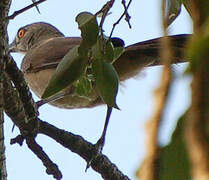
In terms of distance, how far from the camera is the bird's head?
8.30 meters

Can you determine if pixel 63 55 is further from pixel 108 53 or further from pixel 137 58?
pixel 108 53

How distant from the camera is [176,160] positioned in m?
0.66

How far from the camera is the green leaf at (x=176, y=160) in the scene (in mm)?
631

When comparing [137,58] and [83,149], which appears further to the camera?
[137,58]

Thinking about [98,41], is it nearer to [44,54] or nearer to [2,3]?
[2,3]

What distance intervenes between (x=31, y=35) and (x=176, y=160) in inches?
314

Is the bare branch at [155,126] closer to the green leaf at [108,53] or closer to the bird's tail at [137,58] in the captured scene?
the green leaf at [108,53]

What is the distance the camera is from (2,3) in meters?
1.92

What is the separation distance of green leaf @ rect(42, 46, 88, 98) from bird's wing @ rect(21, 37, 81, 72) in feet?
12.8

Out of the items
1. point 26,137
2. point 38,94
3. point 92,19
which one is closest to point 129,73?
point 38,94

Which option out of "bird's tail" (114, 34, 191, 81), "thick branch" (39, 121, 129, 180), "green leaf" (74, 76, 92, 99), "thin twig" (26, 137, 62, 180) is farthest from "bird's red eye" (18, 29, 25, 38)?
"green leaf" (74, 76, 92, 99)

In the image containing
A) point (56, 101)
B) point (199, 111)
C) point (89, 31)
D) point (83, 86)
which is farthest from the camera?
point (56, 101)

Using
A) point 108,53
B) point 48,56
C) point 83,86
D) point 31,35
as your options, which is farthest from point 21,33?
point 108,53

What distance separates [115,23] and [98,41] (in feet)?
1.31
